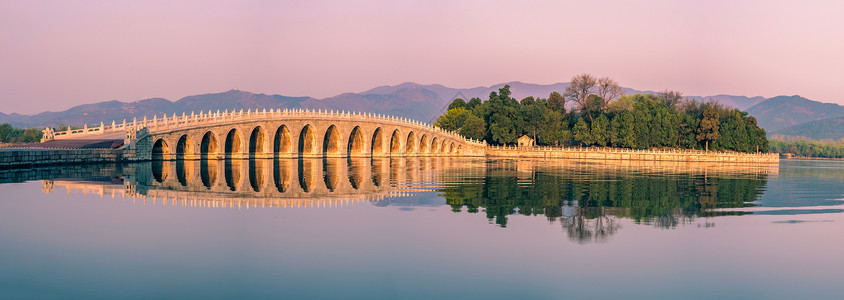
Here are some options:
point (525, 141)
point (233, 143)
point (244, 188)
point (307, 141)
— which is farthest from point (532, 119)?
point (244, 188)

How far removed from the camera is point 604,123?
90.7m

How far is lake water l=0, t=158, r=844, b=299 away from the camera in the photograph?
977 centimetres

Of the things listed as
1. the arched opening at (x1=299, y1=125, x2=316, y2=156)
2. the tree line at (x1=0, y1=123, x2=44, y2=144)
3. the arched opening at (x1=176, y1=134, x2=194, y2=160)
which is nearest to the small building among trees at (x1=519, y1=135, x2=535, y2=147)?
the arched opening at (x1=299, y1=125, x2=316, y2=156)

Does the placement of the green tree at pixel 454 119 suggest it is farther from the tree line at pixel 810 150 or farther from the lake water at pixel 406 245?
the tree line at pixel 810 150

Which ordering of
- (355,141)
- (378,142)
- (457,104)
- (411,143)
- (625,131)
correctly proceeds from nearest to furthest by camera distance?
(355,141) → (378,142) → (411,143) → (625,131) → (457,104)

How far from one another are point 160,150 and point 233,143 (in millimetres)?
8879

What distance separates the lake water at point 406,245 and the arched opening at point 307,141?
131 ft

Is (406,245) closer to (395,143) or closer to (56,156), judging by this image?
(56,156)

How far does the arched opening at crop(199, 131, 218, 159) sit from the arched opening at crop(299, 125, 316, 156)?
13.1 m

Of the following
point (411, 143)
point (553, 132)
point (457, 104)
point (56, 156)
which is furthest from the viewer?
point (457, 104)

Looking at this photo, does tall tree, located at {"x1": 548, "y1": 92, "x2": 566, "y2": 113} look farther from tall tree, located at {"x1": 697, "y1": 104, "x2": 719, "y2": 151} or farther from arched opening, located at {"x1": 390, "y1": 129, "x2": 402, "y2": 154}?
arched opening, located at {"x1": 390, "y1": 129, "x2": 402, "y2": 154}

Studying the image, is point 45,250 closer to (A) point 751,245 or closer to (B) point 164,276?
(B) point 164,276

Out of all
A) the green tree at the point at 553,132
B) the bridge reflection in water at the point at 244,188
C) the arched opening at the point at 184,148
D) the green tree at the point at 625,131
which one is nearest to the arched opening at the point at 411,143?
the green tree at the point at 553,132

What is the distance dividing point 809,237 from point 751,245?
7.93 ft
